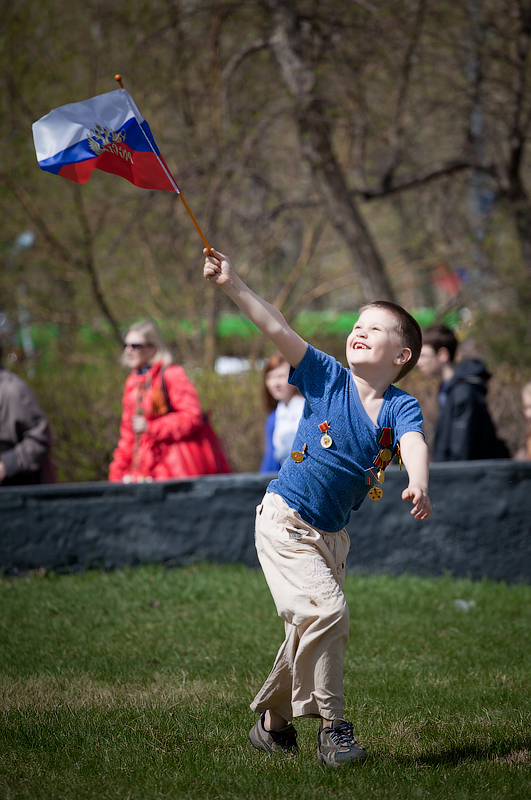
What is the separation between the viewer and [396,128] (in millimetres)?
10266

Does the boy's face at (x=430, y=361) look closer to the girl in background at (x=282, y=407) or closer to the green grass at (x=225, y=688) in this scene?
the girl in background at (x=282, y=407)

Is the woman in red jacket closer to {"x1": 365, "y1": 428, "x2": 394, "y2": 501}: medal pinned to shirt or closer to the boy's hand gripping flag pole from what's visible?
the boy's hand gripping flag pole

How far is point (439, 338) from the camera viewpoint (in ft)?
20.0

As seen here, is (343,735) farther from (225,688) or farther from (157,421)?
(157,421)

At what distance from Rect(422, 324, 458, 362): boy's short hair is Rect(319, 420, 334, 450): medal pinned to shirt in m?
3.05

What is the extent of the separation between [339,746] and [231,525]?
3.36 metres

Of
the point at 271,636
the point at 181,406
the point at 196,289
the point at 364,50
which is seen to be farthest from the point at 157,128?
the point at 271,636

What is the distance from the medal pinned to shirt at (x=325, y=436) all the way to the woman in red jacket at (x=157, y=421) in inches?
116

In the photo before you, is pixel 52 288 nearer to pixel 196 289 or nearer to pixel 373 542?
pixel 196 289

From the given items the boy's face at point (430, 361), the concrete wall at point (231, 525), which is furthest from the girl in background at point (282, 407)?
the boy's face at point (430, 361)

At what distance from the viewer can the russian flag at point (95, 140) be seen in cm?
358

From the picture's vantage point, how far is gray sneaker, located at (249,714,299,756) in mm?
3264

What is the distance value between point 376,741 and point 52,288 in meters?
10.5

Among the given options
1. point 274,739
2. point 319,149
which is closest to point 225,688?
point 274,739
